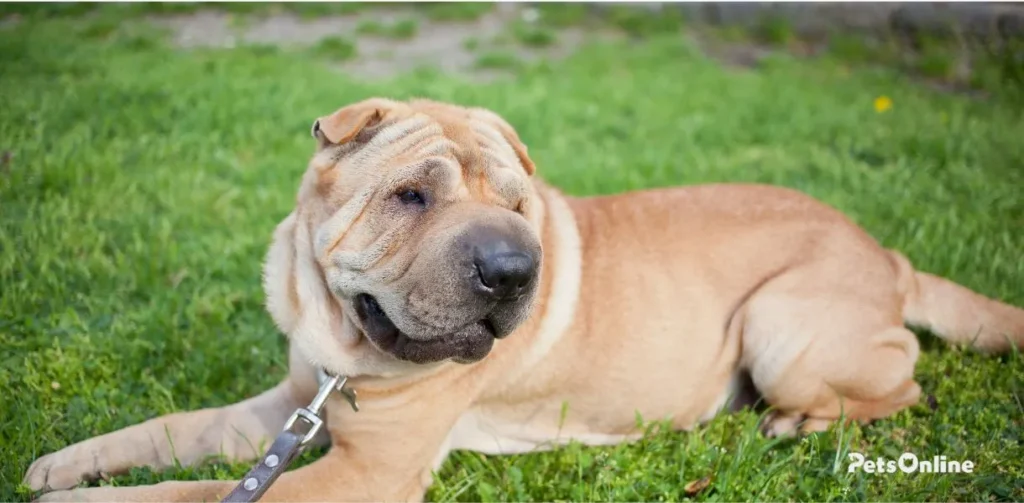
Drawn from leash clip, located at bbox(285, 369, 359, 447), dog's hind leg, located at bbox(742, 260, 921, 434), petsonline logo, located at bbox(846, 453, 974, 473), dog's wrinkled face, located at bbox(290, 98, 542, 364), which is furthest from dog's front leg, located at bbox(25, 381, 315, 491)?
petsonline logo, located at bbox(846, 453, 974, 473)

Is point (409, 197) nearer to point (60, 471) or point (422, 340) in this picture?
point (422, 340)

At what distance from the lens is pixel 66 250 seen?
4.20 m

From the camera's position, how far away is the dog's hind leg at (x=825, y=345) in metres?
3.29

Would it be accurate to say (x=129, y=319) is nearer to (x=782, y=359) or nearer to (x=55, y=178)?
(x=55, y=178)

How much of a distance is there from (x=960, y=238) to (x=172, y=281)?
15.2 ft

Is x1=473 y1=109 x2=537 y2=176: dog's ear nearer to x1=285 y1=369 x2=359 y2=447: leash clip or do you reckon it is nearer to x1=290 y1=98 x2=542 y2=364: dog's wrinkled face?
x1=290 y1=98 x2=542 y2=364: dog's wrinkled face

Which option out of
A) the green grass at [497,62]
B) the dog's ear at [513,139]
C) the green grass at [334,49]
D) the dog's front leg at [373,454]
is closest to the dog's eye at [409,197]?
the dog's ear at [513,139]

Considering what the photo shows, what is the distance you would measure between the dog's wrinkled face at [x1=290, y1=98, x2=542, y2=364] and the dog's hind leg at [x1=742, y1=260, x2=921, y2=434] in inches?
45.6

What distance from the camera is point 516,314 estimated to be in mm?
2510

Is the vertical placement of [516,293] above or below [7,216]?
above

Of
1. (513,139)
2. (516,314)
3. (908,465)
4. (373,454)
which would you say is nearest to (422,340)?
(516,314)

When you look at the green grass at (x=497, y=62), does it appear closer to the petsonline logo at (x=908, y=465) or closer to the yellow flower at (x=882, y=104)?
the yellow flower at (x=882, y=104)

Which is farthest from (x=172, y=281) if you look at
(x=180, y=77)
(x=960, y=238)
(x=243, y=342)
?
(x=960, y=238)

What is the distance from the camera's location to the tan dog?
2531 mm
